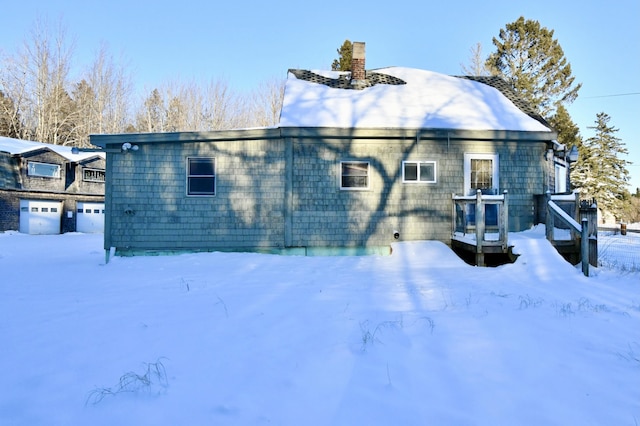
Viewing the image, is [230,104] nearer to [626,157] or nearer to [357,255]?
[357,255]

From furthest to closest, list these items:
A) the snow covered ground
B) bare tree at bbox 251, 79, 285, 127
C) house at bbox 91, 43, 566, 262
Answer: bare tree at bbox 251, 79, 285, 127 < house at bbox 91, 43, 566, 262 < the snow covered ground

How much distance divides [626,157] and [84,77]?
1911 inches

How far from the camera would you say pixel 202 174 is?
8.82 m

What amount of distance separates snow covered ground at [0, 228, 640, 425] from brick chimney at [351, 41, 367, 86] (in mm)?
8329

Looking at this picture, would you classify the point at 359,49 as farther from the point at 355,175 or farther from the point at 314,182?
the point at 314,182

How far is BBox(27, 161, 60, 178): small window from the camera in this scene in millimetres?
19375

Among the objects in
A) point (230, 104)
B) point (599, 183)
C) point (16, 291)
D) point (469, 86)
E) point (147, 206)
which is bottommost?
point (16, 291)

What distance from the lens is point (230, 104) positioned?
3244 cm

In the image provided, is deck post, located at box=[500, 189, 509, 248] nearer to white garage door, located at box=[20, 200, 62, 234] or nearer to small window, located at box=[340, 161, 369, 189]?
small window, located at box=[340, 161, 369, 189]

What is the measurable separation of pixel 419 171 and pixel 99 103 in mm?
30769

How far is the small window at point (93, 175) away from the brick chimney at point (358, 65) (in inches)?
746

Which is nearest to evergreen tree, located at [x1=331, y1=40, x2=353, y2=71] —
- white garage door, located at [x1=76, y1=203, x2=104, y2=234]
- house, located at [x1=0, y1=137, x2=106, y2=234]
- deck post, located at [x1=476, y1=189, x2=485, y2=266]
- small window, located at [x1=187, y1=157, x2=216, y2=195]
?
house, located at [x1=0, y1=137, x2=106, y2=234]

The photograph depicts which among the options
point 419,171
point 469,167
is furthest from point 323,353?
point 469,167

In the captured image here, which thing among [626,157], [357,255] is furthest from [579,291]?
Result: [626,157]
